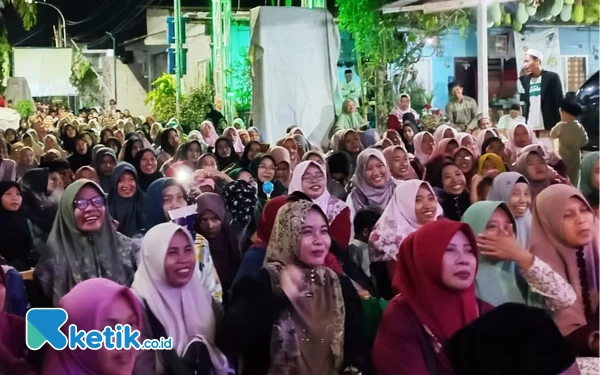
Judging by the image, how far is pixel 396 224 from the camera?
15.2 feet

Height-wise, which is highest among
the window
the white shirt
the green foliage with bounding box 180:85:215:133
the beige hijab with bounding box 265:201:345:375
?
the window

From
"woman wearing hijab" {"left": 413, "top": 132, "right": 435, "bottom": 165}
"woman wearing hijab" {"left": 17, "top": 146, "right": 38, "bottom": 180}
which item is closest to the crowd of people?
"woman wearing hijab" {"left": 17, "top": 146, "right": 38, "bottom": 180}

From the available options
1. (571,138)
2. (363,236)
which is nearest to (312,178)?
(363,236)

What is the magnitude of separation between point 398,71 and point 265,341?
10.9m

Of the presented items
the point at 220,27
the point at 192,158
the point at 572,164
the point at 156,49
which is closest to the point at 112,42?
the point at 156,49

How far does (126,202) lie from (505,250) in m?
3.38

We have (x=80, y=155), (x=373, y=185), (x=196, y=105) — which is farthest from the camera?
(x=196, y=105)

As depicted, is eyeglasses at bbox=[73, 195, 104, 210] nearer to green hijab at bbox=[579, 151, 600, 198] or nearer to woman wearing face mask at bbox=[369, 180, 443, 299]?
woman wearing face mask at bbox=[369, 180, 443, 299]

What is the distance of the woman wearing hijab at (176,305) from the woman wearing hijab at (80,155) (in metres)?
6.61

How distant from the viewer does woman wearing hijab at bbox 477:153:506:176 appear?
628 centimetres

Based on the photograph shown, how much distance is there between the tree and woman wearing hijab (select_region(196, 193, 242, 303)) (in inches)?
317

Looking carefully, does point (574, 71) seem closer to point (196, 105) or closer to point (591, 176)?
point (196, 105)

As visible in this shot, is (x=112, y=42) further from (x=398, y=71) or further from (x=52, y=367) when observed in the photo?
(x=52, y=367)

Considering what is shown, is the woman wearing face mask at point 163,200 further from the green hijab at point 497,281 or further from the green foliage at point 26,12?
the green foliage at point 26,12
